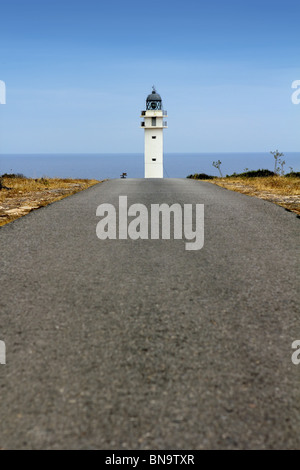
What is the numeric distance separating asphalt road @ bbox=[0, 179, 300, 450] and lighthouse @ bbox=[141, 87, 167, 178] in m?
50.2

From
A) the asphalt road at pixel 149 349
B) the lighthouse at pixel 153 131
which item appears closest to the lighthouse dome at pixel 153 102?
the lighthouse at pixel 153 131

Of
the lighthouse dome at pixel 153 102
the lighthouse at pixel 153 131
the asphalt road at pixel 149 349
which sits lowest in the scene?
the asphalt road at pixel 149 349

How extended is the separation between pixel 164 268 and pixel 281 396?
8.87 feet

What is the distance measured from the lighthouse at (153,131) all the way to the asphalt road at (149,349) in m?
50.2

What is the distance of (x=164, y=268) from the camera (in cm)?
501

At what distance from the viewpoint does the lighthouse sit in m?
54.0

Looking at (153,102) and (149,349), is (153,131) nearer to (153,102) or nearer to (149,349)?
(153,102)

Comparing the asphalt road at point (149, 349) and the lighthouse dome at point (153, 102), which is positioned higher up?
the lighthouse dome at point (153, 102)

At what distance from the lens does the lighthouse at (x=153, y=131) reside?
54.0 meters

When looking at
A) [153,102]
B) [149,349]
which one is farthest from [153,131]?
[149,349]

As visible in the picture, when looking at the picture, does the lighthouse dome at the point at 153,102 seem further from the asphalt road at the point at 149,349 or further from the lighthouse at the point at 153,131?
the asphalt road at the point at 149,349

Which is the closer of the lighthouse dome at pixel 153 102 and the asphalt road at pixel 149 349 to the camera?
the asphalt road at pixel 149 349

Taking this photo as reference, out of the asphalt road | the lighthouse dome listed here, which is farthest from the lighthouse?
the asphalt road

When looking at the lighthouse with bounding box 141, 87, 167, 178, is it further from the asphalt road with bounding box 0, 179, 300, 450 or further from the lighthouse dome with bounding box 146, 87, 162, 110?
the asphalt road with bounding box 0, 179, 300, 450
